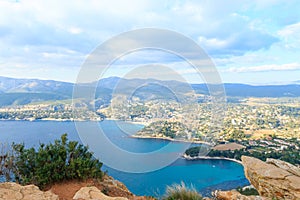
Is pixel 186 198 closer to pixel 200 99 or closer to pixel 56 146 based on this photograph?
pixel 56 146

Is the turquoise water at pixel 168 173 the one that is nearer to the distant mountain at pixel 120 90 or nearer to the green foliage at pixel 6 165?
the distant mountain at pixel 120 90

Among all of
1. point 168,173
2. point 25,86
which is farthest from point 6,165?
point 25,86

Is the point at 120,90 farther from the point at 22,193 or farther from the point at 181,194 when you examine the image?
the point at 22,193

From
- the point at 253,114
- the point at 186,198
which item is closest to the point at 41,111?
the point at 253,114

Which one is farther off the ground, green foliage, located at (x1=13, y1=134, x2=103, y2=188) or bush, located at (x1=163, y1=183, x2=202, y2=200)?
green foliage, located at (x1=13, y1=134, x2=103, y2=188)

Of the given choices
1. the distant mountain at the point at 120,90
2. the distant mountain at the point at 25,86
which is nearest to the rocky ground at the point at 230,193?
the distant mountain at the point at 120,90

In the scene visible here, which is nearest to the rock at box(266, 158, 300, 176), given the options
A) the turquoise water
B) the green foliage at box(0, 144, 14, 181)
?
the turquoise water

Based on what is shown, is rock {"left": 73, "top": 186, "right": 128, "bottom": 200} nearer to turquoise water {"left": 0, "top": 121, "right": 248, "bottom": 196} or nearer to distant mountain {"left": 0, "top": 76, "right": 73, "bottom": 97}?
turquoise water {"left": 0, "top": 121, "right": 248, "bottom": 196}
